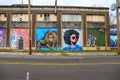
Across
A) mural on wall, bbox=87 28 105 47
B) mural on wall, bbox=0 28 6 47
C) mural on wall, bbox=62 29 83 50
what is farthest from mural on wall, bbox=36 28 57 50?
mural on wall, bbox=87 28 105 47

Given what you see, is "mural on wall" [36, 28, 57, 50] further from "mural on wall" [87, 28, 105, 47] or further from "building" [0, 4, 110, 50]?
"mural on wall" [87, 28, 105, 47]

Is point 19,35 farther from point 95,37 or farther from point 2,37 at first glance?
point 95,37

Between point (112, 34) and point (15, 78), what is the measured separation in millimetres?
54762

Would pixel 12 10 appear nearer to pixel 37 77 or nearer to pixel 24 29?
pixel 24 29

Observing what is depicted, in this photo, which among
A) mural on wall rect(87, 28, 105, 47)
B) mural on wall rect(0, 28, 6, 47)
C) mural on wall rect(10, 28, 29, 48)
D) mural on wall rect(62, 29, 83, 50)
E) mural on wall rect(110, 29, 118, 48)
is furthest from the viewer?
mural on wall rect(110, 29, 118, 48)

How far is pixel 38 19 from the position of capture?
1999 inches

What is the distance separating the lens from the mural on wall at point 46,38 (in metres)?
50.6

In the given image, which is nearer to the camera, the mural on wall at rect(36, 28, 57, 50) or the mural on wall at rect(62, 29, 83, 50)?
the mural on wall at rect(36, 28, 57, 50)

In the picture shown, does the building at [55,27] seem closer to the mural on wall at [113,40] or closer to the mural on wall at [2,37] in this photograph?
the mural on wall at [2,37]

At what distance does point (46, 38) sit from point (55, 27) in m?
2.22

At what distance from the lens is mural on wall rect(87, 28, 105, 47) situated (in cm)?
5162

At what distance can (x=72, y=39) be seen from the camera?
2023 inches

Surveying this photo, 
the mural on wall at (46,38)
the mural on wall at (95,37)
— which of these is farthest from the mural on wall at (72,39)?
the mural on wall at (46,38)

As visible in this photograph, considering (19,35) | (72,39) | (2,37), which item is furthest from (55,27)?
(2,37)
